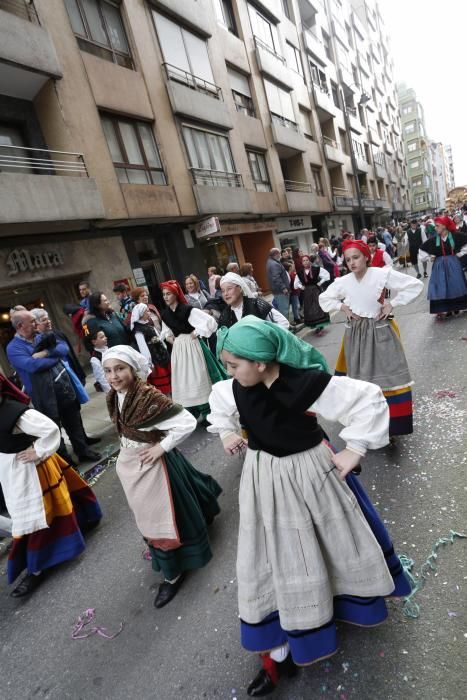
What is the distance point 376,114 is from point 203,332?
159ft

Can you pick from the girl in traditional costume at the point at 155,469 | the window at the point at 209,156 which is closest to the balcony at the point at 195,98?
the window at the point at 209,156

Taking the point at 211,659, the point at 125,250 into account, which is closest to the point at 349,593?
the point at 211,659

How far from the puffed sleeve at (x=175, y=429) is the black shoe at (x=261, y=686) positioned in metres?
1.27

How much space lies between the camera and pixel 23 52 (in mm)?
7754

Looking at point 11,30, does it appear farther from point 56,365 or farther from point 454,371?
point 454,371

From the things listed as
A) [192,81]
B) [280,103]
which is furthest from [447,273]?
[280,103]

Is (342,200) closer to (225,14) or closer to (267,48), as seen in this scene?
(267,48)

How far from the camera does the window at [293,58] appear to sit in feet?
67.6

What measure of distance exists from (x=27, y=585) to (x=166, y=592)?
50.5 inches

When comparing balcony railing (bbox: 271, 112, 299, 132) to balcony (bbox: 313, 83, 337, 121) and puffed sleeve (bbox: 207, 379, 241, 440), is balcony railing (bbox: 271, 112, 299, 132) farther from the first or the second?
puffed sleeve (bbox: 207, 379, 241, 440)

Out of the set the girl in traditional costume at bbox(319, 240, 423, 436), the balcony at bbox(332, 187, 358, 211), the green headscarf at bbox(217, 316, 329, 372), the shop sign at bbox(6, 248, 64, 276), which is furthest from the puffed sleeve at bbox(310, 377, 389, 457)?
the balcony at bbox(332, 187, 358, 211)

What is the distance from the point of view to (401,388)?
3488 mm

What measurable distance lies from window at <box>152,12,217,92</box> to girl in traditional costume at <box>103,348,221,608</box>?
13.3 metres

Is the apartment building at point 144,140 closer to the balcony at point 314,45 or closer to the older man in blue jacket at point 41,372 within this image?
the balcony at point 314,45
